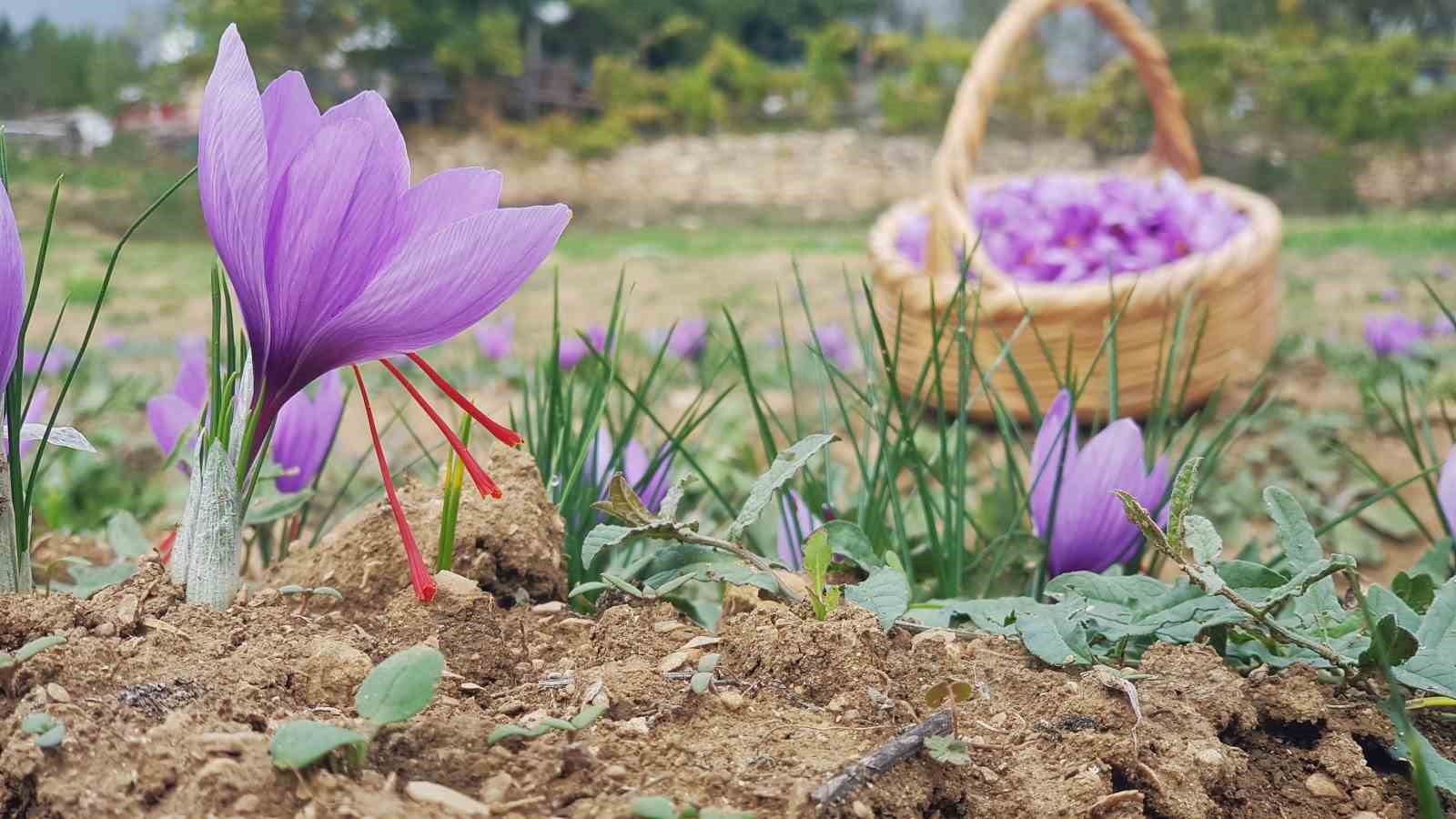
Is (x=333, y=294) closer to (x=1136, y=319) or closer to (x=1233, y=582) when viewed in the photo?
(x=1233, y=582)

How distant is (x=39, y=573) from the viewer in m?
1.00

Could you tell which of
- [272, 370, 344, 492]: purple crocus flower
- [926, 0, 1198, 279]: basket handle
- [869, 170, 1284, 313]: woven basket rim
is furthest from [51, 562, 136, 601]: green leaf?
[926, 0, 1198, 279]: basket handle

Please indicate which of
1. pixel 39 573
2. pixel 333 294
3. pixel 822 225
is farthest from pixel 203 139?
pixel 822 225

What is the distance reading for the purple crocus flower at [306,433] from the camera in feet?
3.23

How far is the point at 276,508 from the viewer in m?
0.91

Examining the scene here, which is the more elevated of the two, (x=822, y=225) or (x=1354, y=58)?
(x=1354, y=58)

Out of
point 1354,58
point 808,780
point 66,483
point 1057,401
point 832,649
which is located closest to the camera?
point 808,780

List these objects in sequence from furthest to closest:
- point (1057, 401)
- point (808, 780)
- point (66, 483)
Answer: point (66, 483)
point (1057, 401)
point (808, 780)

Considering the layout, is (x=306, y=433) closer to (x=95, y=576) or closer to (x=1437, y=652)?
(x=95, y=576)

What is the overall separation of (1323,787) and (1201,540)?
0.47 feet

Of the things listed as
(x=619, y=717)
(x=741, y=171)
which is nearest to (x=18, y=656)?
(x=619, y=717)

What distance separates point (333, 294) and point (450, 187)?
0.27ft

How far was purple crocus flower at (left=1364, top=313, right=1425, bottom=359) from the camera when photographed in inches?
105

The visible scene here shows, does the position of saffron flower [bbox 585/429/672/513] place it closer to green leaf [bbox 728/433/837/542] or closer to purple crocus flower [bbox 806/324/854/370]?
green leaf [bbox 728/433/837/542]
